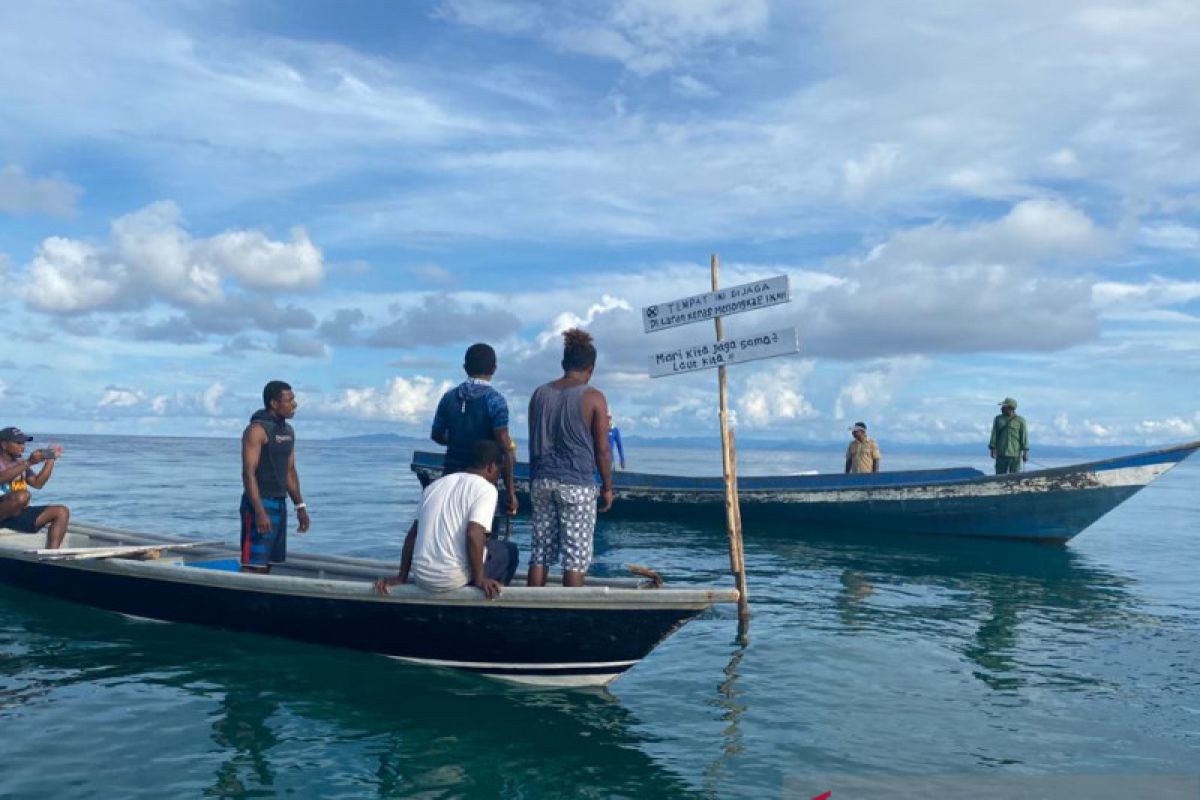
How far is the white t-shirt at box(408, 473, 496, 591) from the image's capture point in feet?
20.6

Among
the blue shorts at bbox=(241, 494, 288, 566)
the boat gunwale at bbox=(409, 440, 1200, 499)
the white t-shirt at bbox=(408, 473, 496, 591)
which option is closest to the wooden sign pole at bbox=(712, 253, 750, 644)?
the white t-shirt at bbox=(408, 473, 496, 591)

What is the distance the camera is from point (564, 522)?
6770 millimetres

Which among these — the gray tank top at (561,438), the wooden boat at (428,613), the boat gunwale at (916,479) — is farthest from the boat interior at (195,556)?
the boat gunwale at (916,479)

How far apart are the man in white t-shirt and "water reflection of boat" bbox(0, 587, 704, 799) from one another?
974mm

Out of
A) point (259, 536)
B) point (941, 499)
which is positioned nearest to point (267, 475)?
point (259, 536)

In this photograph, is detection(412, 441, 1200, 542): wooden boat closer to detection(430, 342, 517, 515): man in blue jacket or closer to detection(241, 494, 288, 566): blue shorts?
detection(241, 494, 288, 566): blue shorts

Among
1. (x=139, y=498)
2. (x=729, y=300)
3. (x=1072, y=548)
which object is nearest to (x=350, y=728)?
(x=729, y=300)

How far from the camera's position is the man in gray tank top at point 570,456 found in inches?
261

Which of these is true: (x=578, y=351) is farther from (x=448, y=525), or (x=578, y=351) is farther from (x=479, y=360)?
(x=448, y=525)

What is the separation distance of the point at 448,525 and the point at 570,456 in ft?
3.51

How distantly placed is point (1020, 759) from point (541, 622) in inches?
143

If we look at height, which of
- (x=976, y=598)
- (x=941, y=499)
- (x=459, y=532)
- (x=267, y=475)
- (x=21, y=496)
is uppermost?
(x=267, y=475)

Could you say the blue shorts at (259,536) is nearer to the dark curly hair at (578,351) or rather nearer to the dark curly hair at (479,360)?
the dark curly hair at (479,360)

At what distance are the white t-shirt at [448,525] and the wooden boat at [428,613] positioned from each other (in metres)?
0.18
